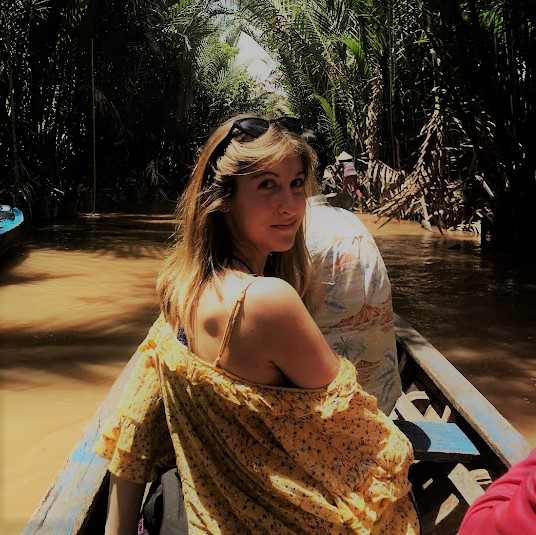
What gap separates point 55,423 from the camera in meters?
3.80

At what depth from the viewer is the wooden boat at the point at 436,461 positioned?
5.49 feet

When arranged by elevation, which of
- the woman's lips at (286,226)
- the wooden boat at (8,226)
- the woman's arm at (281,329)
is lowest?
the wooden boat at (8,226)

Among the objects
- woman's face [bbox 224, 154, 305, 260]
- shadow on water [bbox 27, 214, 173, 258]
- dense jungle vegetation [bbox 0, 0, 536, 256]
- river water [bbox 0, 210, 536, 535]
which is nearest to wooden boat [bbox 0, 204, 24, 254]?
river water [bbox 0, 210, 536, 535]

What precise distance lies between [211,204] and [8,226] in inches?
304

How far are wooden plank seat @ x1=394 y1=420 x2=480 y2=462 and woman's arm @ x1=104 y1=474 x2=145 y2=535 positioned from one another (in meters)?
0.84

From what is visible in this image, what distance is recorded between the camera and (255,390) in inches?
50.1

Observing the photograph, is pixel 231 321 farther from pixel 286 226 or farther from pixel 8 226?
pixel 8 226

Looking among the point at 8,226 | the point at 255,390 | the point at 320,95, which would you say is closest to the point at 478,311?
the point at 8,226

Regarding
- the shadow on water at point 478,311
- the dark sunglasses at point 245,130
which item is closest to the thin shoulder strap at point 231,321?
the dark sunglasses at point 245,130

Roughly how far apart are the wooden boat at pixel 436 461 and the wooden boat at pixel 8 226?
20.4ft

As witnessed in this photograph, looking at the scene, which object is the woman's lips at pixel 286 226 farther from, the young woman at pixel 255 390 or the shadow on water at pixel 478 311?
the shadow on water at pixel 478 311

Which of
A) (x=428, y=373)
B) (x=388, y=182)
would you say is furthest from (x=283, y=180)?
(x=388, y=182)

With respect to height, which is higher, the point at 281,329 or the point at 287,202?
the point at 287,202

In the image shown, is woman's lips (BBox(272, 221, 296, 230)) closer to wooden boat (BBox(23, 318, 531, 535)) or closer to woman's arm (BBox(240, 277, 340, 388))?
woman's arm (BBox(240, 277, 340, 388))
